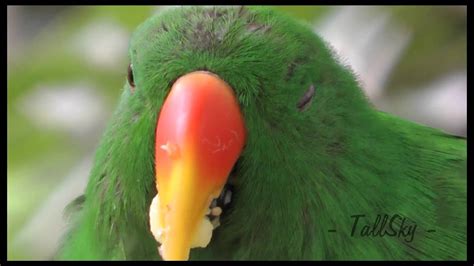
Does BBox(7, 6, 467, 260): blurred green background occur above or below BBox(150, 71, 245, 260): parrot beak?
above

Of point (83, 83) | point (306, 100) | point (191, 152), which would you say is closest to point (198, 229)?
point (191, 152)

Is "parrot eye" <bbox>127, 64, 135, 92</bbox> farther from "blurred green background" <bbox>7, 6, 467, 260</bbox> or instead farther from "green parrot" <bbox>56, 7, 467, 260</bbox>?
"blurred green background" <bbox>7, 6, 467, 260</bbox>

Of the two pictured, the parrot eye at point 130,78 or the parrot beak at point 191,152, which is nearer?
the parrot beak at point 191,152

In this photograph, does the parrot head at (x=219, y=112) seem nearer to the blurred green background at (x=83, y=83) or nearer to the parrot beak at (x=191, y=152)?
the parrot beak at (x=191, y=152)

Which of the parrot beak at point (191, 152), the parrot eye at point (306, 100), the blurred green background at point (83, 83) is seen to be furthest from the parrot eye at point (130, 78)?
the blurred green background at point (83, 83)

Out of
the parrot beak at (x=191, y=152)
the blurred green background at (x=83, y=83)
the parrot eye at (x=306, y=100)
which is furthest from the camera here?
the blurred green background at (x=83, y=83)

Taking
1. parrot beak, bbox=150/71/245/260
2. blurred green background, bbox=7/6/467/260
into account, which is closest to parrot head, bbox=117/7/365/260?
parrot beak, bbox=150/71/245/260

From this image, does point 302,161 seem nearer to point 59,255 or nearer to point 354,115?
point 354,115

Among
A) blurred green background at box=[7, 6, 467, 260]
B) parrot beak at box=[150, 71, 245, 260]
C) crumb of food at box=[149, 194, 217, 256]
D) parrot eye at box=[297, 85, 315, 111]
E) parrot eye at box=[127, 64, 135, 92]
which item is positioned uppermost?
blurred green background at box=[7, 6, 467, 260]
